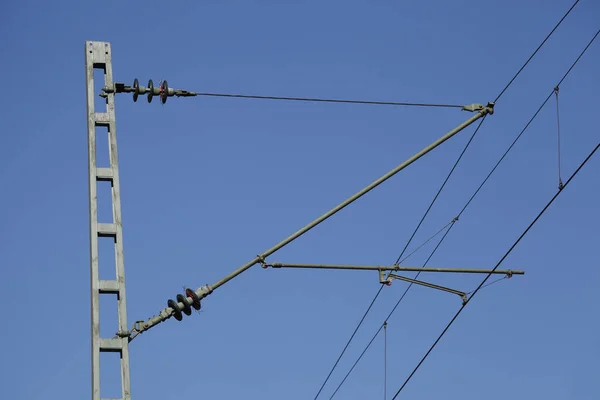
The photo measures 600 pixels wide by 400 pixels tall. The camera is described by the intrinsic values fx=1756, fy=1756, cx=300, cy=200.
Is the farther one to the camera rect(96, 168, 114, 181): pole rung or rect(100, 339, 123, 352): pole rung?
rect(96, 168, 114, 181): pole rung

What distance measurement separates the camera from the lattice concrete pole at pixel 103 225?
25719mm

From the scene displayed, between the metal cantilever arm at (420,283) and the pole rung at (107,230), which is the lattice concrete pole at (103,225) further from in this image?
the metal cantilever arm at (420,283)

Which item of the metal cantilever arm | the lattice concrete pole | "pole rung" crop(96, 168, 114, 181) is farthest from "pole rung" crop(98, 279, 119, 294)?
the metal cantilever arm

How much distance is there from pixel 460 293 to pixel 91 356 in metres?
5.78

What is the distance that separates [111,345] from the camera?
2580 cm

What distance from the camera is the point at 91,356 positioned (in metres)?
25.7

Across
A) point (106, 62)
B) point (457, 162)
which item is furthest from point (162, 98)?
point (457, 162)

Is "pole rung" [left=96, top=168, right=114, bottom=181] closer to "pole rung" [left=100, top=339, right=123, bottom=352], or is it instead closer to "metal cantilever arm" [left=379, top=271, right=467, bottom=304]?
"pole rung" [left=100, top=339, right=123, bottom=352]

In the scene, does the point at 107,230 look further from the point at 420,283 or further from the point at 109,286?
the point at 420,283

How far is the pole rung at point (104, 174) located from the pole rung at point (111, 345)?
2567mm

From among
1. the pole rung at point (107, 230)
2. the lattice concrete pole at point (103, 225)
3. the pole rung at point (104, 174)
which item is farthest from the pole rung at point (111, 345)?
the pole rung at point (104, 174)

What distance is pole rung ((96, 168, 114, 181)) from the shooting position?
26750mm

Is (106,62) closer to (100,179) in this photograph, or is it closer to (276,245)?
(100,179)

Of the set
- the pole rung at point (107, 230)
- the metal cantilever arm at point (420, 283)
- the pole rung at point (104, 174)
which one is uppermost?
the pole rung at point (104, 174)
